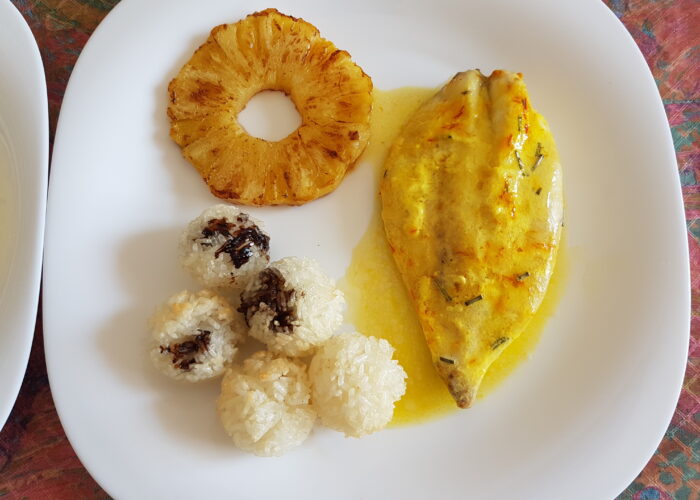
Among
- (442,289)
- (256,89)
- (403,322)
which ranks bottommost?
(403,322)

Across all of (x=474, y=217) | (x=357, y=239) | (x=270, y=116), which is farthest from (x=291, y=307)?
(x=270, y=116)

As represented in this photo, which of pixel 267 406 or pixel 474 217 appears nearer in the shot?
pixel 267 406

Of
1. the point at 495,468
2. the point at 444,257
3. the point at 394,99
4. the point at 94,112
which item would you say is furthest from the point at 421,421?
the point at 94,112

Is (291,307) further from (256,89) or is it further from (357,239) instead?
(256,89)

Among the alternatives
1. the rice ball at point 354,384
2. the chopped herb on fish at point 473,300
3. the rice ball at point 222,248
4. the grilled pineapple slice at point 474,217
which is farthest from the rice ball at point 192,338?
the chopped herb on fish at point 473,300

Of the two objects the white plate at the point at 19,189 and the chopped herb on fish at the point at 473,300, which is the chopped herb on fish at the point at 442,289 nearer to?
the chopped herb on fish at the point at 473,300

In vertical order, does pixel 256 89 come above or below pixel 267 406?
above
